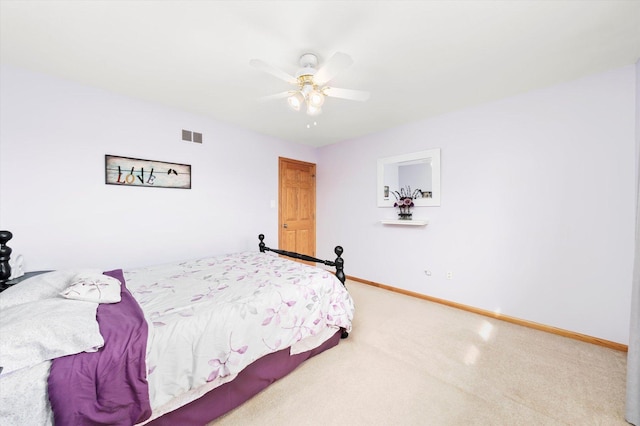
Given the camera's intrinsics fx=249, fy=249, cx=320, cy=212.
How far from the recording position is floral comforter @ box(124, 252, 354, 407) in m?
1.33

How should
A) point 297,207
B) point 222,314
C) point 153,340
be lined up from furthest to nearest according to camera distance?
point 297,207 → point 222,314 → point 153,340

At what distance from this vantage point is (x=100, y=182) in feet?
8.64

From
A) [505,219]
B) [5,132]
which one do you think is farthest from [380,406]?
[5,132]

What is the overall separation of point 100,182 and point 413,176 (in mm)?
3824

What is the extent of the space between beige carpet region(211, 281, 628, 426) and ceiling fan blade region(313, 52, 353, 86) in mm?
2225

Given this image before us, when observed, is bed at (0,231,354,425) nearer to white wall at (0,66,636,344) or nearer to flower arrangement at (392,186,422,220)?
white wall at (0,66,636,344)

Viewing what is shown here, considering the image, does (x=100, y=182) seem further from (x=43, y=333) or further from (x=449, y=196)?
(x=449, y=196)

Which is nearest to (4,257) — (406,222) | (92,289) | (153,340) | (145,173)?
Answer: (92,289)

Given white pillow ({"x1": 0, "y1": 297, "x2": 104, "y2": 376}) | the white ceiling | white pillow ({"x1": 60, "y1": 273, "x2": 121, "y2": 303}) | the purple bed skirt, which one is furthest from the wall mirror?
white pillow ({"x1": 0, "y1": 297, "x2": 104, "y2": 376})

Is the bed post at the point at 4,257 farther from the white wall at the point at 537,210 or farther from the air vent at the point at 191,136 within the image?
the white wall at the point at 537,210

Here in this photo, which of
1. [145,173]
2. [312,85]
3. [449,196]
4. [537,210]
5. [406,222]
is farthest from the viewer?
[406,222]

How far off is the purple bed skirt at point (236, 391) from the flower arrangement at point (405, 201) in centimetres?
243

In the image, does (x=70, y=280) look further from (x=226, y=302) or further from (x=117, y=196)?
(x=117, y=196)

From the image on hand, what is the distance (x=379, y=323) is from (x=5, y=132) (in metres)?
3.96
